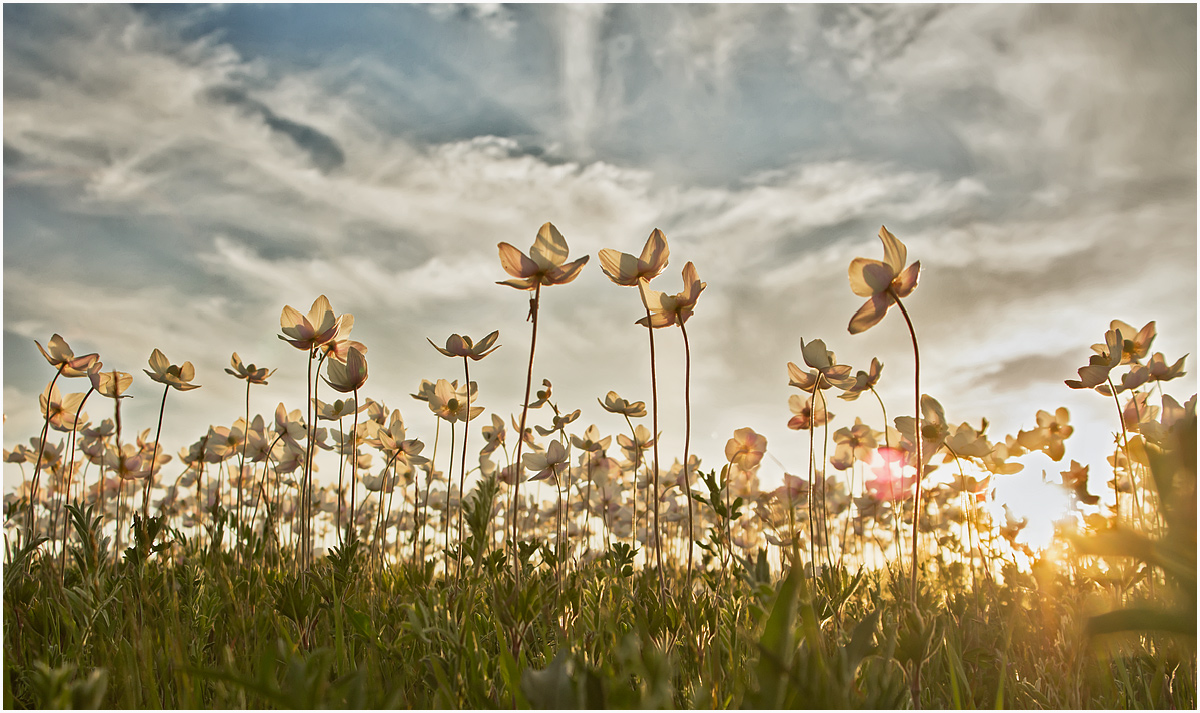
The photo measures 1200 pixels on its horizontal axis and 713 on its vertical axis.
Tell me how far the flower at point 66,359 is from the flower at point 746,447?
3817 mm

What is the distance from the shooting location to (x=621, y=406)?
3.69m

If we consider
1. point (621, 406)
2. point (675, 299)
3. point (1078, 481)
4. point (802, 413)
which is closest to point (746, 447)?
point (802, 413)

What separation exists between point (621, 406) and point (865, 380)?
1.34 meters

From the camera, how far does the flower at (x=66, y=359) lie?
3.57 m

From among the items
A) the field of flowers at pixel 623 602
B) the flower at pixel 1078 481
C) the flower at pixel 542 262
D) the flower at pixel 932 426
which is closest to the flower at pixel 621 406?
the field of flowers at pixel 623 602

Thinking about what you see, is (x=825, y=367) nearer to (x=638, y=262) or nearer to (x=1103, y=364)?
(x=638, y=262)

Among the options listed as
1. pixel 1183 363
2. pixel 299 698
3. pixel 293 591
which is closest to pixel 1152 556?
pixel 299 698

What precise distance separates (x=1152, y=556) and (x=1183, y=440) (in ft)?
0.51

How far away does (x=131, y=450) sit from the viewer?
6.35 m

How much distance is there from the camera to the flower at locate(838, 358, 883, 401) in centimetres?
317

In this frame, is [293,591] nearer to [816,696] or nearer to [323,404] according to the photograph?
[816,696]

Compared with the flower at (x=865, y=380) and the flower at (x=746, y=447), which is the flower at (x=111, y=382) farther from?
the flower at (x=865, y=380)

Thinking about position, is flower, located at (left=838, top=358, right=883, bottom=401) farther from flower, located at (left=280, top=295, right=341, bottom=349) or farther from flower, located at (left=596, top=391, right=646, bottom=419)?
flower, located at (left=280, top=295, right=341, bottom=349)

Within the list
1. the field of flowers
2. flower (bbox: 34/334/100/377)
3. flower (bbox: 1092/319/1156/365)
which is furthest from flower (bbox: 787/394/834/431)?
flower (bbox: 34/334/100/377)
